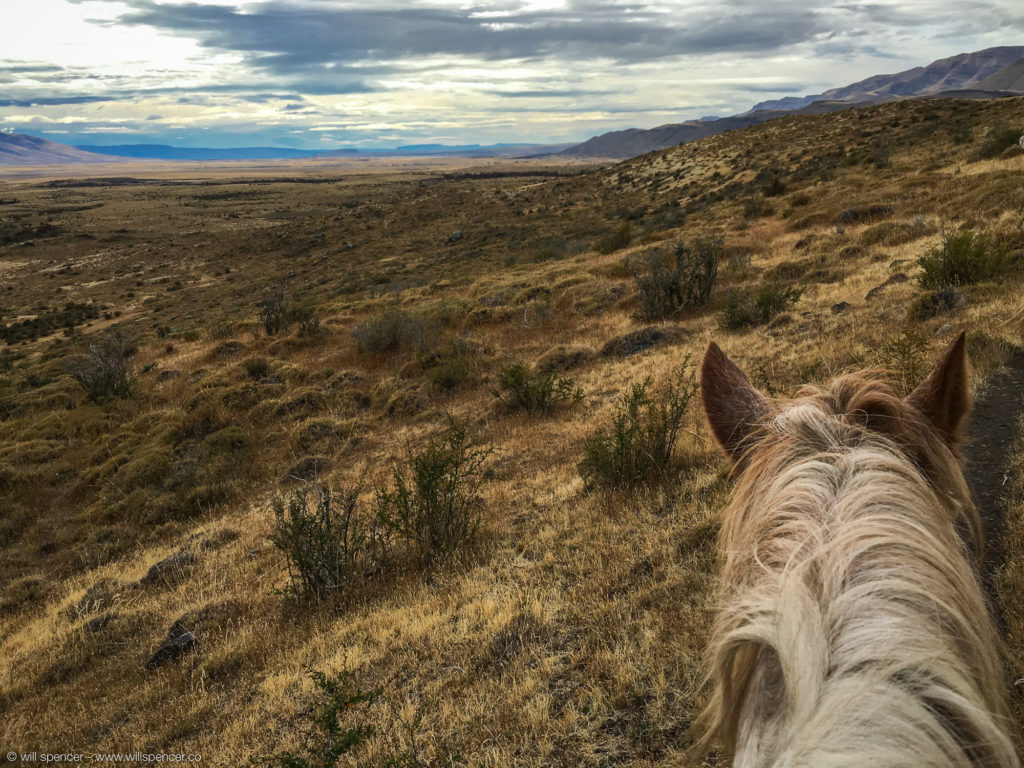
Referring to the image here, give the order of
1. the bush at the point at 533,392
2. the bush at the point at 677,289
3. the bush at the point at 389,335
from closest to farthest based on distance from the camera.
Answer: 1. the bush at the point at 533,392
2. the bush at the point at 677,289
3. the bush at the point at 389,335

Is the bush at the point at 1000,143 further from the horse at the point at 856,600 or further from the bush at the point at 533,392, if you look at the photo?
the horse at the point at 856,600

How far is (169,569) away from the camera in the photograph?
6340 millimetres

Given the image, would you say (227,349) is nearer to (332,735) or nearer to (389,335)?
(389,335)

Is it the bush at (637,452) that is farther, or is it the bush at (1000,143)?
the bush at (1000,143)

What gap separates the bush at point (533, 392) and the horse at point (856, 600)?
7.49 meters

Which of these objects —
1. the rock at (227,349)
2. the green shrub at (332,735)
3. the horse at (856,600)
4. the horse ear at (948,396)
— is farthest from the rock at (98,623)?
the rock at (227,349)

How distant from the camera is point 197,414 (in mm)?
10938

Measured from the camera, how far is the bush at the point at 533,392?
9000 mm

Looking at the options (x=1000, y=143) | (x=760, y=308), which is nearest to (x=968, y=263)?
(x=760, y=308)

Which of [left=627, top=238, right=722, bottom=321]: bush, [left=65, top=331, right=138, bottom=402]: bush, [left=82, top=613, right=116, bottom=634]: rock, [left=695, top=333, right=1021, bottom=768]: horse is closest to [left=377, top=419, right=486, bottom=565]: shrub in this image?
[left=82, top=613, right=116, bottom=634]: rock

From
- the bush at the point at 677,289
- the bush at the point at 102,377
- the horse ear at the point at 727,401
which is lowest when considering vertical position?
the bush at the point at 102,377

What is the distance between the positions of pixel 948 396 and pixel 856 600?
741mm

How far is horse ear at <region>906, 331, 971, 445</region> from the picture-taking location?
4.18ft

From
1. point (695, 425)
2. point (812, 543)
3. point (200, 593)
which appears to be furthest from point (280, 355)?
point (812, 543)
